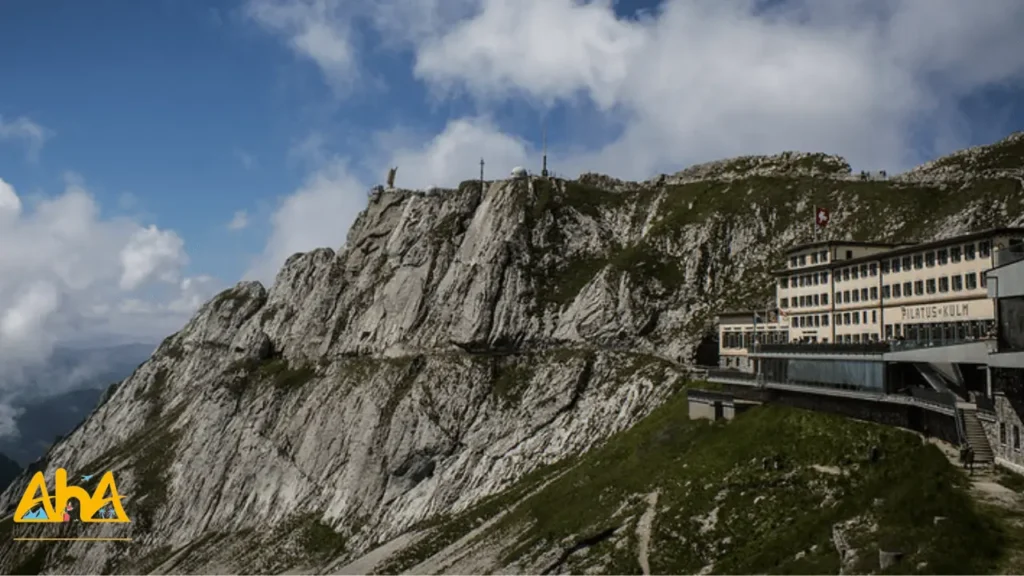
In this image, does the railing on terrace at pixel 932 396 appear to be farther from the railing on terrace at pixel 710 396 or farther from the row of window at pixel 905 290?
the railing on terrace at pixel 710 396

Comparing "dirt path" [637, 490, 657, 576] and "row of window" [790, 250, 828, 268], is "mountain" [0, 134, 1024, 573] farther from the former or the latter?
"row of window" [790, 250, 828, 268]

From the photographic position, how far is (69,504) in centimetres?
16925

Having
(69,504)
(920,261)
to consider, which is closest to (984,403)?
(920,261)

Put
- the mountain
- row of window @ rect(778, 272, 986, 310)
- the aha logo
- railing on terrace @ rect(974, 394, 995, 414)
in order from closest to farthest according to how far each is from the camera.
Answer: railing on terrace @ rect(974, 394, 995, 414)
row of window @ rect(778, 272, 986, 310)
the mountain
the aha logo

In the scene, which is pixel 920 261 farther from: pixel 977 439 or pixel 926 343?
pixel 977 439

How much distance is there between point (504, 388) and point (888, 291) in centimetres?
6379

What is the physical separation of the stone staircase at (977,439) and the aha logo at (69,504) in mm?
150791

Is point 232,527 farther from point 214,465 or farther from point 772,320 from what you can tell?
point 772,320

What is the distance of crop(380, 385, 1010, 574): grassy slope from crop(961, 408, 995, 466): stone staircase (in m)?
2.14

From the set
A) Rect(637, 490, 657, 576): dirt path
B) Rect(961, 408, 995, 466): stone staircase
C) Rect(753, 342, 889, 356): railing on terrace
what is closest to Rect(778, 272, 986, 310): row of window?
Rect(753, 342, 889, 356): railing on terrace

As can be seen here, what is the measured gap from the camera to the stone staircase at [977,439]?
149ft

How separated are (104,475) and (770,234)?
142557 mm

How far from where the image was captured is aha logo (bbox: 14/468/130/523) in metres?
157

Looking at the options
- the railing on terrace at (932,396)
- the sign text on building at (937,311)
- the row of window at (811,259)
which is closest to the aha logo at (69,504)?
the row of window at (811,259)
